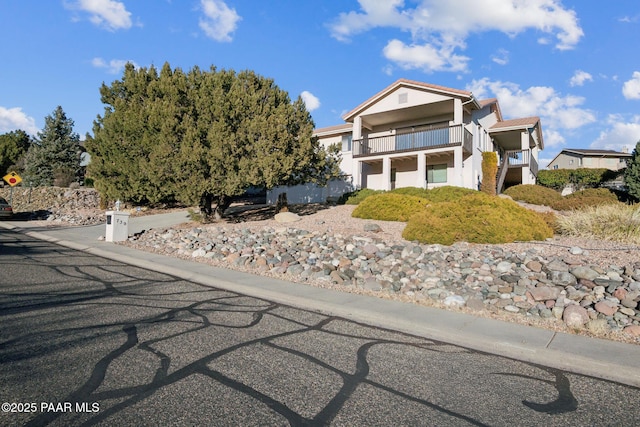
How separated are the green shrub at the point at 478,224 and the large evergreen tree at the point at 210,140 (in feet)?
21.1

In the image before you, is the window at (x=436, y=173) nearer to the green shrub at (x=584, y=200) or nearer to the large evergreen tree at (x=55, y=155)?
the green shrub at (x=584, y=200)

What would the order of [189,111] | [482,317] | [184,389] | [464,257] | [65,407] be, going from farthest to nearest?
[189,111], [464,257], [482,317], [184,389], [65,407]

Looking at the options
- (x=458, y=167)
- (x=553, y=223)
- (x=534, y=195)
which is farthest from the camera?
(x=458, y=167)

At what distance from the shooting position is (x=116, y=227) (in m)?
14.1

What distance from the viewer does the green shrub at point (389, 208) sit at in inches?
538

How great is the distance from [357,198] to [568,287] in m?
13.8

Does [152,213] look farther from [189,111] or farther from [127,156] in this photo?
[189,111]

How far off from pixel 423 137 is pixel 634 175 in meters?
11.3

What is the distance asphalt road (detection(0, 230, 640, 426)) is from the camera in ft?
9.91

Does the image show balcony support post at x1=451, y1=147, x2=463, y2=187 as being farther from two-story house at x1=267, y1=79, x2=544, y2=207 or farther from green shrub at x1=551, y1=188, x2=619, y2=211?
green shrub at x1=551, y1=188, x2=619, y2=211

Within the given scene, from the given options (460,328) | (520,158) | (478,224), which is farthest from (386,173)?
(460,328)

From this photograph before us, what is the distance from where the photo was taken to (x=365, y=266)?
353 inches

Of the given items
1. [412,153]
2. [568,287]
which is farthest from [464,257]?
[412,153]

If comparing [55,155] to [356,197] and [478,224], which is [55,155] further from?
[478,224]
